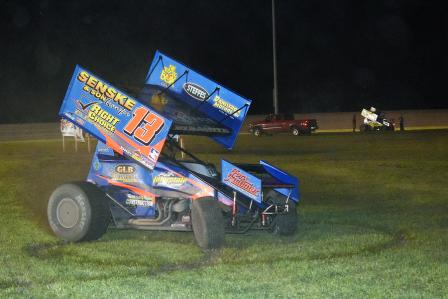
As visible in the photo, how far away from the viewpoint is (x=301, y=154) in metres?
25.4

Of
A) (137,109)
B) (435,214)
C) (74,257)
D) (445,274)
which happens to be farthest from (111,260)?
(435,214)

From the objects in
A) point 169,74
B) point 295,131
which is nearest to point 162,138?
point 169,74

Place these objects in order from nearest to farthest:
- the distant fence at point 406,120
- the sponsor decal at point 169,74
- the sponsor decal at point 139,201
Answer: the sponsor decal at point 139,201 → the sponsor decal at point 169,74 → the distant fence at point 406,120

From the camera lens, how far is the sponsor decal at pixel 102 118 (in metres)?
9.24

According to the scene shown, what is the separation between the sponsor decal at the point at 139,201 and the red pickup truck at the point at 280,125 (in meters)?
35.3

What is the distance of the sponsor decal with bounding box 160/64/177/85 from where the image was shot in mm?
10484

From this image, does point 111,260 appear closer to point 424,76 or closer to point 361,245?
point 361,245

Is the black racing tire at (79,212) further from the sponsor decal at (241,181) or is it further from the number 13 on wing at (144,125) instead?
the sponsor decal at (241,181)

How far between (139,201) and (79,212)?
80cm

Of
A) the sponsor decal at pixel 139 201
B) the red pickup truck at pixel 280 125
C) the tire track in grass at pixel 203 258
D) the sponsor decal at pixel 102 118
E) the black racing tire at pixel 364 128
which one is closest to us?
the tire track in grass at pixel 203 258

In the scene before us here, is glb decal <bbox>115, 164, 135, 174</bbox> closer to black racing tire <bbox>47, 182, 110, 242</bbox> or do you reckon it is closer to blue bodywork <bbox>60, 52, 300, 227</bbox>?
blue bodywork <bbox>60, 52, 300, 227</bbox>

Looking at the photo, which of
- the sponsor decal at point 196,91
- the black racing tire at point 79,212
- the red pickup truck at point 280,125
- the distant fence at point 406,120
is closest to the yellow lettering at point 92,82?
the black racing tire at point 79,212

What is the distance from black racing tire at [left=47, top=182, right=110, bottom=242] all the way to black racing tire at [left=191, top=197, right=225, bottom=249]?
1.29 metres

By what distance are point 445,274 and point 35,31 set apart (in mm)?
68676
